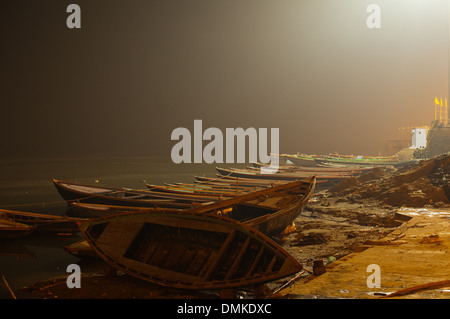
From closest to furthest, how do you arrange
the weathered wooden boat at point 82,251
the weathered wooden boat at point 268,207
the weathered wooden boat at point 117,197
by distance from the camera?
the weathered wooden boat at point 82,251 → the weathered wooden boat at point 268,207 → the weathered wooden boat at point 117,197

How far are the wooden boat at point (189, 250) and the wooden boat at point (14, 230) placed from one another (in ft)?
21.3

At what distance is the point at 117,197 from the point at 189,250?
11587 millimetres

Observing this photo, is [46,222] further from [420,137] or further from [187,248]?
[420,137]

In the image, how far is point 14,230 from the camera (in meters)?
13.8

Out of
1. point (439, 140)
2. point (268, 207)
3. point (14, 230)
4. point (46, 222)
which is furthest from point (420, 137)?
point (14, 230)

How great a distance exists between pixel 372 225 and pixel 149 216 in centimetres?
1008

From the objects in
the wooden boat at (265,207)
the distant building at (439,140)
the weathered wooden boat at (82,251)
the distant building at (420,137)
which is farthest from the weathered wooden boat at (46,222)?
the distant building at (420,137)

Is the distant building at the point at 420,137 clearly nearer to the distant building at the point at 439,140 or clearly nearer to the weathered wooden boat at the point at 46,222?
the distant building at the point at 439,140

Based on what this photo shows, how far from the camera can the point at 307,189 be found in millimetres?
15664

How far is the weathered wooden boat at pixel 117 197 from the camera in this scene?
1741 centimetres

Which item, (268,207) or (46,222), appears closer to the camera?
(268,207)

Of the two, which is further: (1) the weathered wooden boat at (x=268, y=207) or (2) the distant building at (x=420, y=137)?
(2) the distant building at (x=420, y=137)
